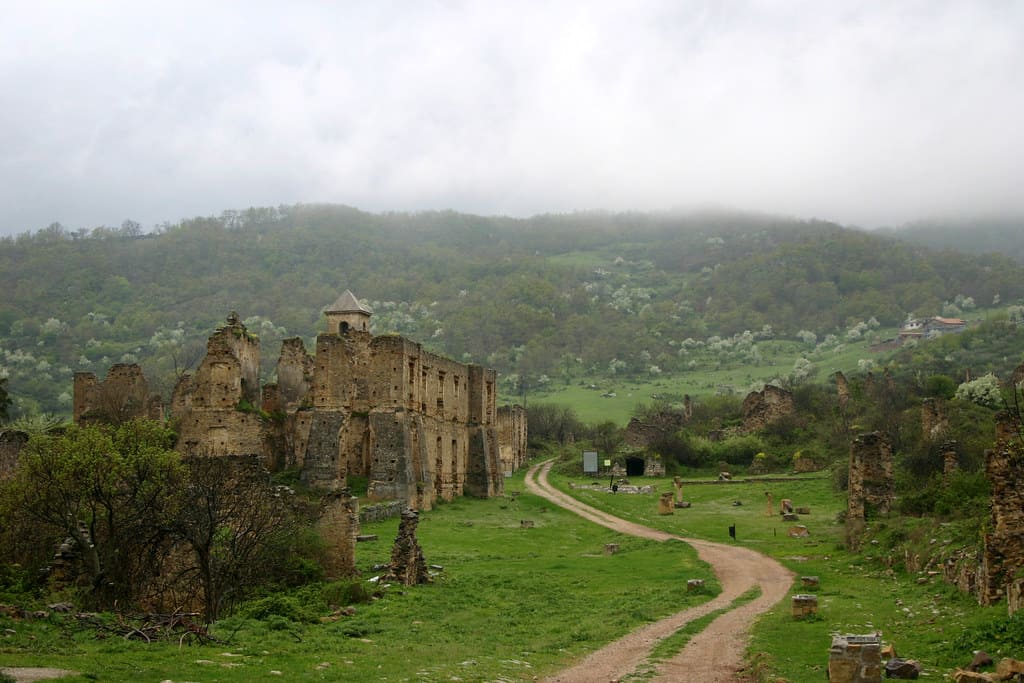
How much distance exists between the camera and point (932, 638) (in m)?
16.8

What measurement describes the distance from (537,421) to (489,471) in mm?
45222

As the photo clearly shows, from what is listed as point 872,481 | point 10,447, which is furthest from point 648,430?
point 10,447

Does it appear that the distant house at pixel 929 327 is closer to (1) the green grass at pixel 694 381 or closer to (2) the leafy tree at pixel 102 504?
(1) the green grass at pixel 694 381

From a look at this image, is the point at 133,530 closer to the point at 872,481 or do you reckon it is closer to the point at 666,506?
the point at 872,481

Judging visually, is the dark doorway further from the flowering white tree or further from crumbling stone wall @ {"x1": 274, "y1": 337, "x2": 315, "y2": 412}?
crumbling stone wall @ {"x1": 274, "y1": 337, "x2": 315, "y2": 412}

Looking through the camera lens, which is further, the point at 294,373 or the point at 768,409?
the point at 768,409

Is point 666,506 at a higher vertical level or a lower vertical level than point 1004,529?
lower

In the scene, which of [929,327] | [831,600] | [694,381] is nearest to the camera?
[831,600]

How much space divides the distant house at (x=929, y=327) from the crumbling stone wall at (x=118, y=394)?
104 meters

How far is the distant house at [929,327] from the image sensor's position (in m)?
136

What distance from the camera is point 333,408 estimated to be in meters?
46.2

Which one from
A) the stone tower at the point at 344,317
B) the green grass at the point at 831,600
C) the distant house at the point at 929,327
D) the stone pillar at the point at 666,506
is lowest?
the green grass at the point at 831,600

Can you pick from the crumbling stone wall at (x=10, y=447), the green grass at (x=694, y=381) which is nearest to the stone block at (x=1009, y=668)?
the crumbling stone wall at (x=10, y=447)

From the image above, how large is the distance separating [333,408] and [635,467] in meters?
27.3
